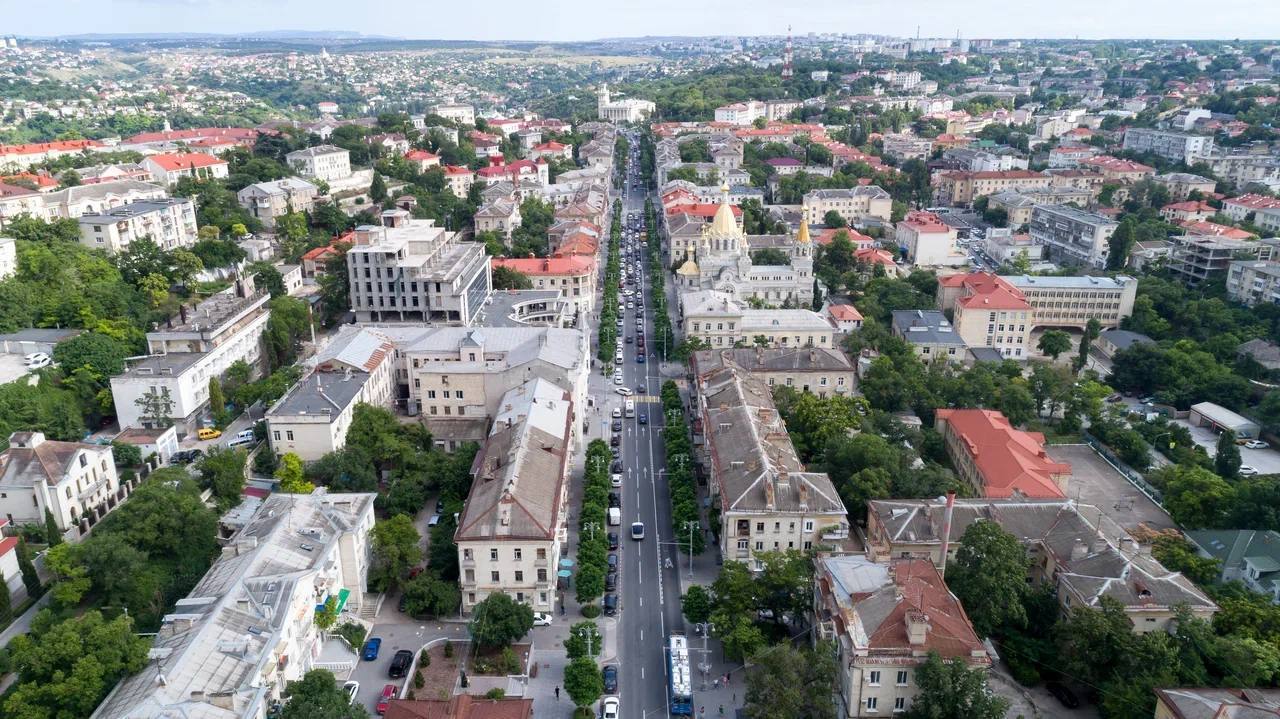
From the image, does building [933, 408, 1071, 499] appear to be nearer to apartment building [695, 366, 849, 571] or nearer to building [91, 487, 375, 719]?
apartment building [695, 366, 849, 571]

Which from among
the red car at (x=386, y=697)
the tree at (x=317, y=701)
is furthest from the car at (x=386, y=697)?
the tree at (x=317, y=701)

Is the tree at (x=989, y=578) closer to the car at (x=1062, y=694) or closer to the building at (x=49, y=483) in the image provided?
the car at (x=1062, y=694)

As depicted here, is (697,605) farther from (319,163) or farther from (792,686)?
(319,163)

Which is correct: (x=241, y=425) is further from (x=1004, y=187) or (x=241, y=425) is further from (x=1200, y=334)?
(x=1004, y=187)

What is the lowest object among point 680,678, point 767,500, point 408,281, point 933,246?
point 680,678

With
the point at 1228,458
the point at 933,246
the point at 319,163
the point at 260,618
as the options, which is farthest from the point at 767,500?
the point at 319,163

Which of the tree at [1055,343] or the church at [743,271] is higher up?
the church at [743,271]

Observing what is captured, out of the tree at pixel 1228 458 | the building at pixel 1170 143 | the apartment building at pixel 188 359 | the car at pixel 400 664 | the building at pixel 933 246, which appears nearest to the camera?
the car at pixel 400 664
